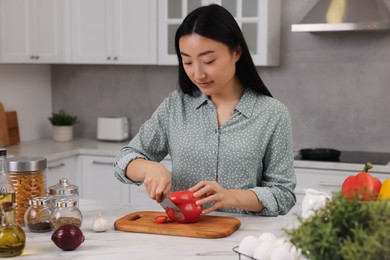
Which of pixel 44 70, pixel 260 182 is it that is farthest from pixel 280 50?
pixel 260 182

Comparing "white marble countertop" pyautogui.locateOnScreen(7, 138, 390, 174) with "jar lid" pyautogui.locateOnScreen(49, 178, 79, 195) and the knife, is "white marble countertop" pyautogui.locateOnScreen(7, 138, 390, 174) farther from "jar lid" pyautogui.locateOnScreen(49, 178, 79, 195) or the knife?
"jar lid" pyautogui.locateOnScreen(49, 178, 79, 195)

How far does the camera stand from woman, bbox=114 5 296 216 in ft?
6.84

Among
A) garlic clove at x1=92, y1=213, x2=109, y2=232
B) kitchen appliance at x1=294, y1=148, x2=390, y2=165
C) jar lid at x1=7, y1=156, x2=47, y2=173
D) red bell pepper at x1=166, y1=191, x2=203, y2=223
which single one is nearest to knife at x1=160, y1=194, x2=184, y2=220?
red bell pepper at x1=166, y1=191, x2=203, y2=223

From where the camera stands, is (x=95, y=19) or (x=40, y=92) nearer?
(x=95, y=19)

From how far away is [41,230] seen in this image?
1933 millimetres

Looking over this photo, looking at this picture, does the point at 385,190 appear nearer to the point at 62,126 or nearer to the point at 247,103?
the point at 247,103

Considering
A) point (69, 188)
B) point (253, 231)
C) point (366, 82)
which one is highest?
point (366, 82)

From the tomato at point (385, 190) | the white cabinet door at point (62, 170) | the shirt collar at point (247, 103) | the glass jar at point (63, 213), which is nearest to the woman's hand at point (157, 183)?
the glass jar at point (63, 213)

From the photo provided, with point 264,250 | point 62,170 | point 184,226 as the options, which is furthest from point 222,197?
point 62,170

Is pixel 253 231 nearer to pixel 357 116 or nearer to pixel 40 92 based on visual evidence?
pixel 357 116

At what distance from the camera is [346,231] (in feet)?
3.91

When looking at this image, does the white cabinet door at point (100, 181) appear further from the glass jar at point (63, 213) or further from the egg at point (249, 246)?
the egg at point (249, 246)

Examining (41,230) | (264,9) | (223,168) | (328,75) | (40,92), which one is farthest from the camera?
(40,92)

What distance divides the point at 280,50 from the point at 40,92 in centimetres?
184
